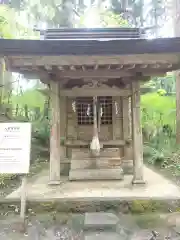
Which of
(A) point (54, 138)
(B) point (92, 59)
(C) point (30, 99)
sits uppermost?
(B) point (92, 59)

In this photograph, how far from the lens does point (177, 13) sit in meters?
10.0

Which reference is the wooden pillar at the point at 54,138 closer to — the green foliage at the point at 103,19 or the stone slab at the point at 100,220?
the stone slab at the point at 100,220

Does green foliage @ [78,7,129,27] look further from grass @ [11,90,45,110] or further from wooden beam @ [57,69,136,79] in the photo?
wooden beam @ [57,69,136,79]

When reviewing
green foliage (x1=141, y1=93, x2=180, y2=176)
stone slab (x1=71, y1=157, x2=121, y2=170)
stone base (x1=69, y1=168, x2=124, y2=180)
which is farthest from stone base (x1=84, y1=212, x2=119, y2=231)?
green foliage (x1=141, y1=93, x2=180, y2=176)

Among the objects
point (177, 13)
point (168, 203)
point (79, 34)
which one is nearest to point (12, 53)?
point (79, 34)

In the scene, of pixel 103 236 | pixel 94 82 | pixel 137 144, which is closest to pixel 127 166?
pixel 137 144

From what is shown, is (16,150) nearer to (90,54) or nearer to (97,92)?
(90,54)

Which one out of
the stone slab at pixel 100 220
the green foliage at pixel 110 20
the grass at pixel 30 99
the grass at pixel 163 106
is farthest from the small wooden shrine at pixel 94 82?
the green foliage at pixel 110 20

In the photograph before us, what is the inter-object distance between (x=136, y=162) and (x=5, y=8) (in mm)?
9962

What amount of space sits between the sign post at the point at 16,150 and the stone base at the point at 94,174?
7.33 ft

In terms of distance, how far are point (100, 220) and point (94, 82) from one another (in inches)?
Result: 123

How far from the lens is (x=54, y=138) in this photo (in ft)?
18.9

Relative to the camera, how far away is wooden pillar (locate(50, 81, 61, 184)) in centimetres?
576

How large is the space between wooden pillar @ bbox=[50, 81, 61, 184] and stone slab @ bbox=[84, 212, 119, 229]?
1563 millimetres
